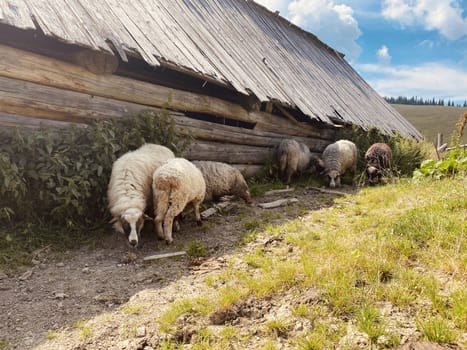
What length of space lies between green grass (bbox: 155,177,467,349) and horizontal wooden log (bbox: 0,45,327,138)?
376 centimetres

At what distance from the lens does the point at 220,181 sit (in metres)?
7.06

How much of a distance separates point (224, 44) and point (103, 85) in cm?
470

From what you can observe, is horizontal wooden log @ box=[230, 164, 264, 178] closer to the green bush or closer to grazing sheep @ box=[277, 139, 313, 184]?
grazing sheep @ box=[277, 139, 313, 184]

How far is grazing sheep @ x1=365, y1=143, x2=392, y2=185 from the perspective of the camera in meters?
9.53

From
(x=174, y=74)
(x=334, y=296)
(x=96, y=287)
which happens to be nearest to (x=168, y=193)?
(x=96, y=287)

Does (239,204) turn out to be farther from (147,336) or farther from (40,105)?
(147,336)

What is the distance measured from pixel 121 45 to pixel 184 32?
125 inches

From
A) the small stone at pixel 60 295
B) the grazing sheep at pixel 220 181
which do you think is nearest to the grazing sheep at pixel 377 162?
the grazing sheep at pixel 220 181

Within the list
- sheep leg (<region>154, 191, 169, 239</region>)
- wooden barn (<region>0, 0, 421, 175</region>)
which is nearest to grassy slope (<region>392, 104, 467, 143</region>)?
wooden barn (<region>0, 0, 421, 175</region>)

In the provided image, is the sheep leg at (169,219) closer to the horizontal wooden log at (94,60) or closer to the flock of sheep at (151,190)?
the flock of sheep at (151,190)

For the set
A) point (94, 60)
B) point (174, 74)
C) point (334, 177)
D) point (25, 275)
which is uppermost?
point (174, 74)

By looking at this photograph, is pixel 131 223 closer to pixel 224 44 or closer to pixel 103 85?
pixel 103 85

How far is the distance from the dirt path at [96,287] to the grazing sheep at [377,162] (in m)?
5.78

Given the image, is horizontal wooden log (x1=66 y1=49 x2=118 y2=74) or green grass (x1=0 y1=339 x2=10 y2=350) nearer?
green grass (x1=0 y1=339 x2=10 y2=350)
